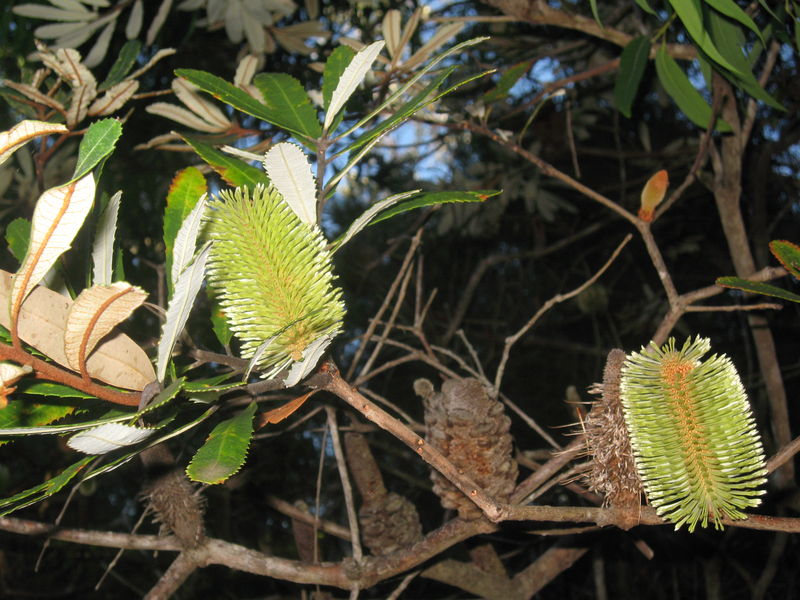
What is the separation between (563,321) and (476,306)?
1.04ft

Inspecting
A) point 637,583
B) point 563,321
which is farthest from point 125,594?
point 563,321

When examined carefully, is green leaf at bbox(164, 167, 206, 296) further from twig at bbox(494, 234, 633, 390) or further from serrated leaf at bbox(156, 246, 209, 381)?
twig at bbox(494, 234, 633, 390)

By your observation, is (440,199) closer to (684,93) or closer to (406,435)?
(406,435)

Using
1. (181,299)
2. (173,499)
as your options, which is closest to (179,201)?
(181,299)

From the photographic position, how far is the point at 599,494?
64 centimetres

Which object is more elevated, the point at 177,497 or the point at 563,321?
the point at 177,497

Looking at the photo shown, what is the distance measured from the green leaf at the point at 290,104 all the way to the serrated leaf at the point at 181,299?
18 cm

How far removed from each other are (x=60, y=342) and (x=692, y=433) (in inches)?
18.1

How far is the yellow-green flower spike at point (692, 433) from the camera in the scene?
50 centimetres

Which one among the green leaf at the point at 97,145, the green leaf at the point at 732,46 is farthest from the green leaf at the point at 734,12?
the green leaf at the point at 97,145

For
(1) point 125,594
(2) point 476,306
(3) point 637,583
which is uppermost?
(2) point 476,306

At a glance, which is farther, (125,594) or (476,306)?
(476,306)

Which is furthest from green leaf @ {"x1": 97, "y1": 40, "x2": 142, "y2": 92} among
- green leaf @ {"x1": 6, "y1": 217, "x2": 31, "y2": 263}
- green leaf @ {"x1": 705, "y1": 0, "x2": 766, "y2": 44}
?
green leaf @ {"x1": 705, "y1": 0, "x2": 766, "y2": 44}

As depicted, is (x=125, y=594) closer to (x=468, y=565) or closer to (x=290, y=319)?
(x=468, y=565)
